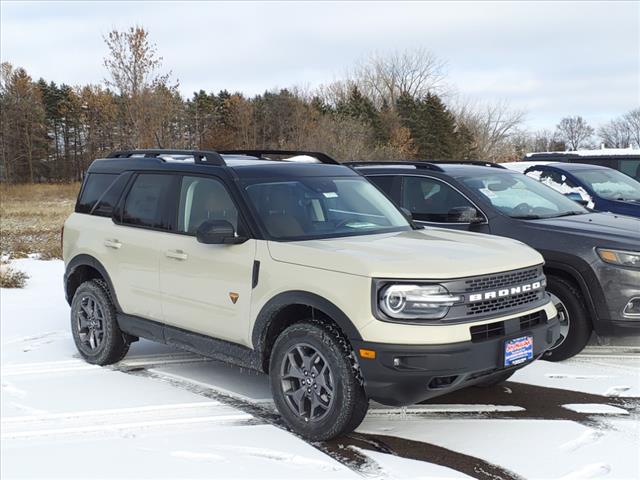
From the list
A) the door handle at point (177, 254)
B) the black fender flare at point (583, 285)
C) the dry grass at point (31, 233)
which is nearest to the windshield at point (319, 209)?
the door handle at point (177, 254)

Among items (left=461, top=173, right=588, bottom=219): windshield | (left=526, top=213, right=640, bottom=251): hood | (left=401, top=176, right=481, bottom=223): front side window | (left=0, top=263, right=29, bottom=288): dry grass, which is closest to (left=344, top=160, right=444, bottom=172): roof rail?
(left=401, top=176, right=481, bottom=223): front side window

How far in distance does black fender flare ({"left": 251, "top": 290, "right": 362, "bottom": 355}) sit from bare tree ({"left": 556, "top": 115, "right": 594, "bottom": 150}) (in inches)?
4234

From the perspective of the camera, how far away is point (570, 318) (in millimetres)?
5875

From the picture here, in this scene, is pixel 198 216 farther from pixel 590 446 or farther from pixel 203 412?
pixel 590 446

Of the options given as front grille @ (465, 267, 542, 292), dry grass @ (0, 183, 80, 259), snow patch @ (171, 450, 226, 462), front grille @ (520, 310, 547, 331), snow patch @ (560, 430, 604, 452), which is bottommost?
snow patch @ (560, 430, 604, 452)

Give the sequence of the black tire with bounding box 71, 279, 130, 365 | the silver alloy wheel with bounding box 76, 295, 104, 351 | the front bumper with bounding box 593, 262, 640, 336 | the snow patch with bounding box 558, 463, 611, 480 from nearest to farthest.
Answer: the snow patch with bounding box 558, 463, 611, 480 < the front bumper with bounding box 593, 262, 640, 336 < the black tire with bounding box 71, 279, 130, 365 < the silver alloy wheel with bounding box 76, 295, 104, 351

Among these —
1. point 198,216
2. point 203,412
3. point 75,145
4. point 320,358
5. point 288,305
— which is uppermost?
point 75,145

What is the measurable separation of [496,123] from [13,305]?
67.2m

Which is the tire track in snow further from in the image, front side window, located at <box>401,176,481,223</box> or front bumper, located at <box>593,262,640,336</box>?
front side window, located at <box>401,176,481,223</box>

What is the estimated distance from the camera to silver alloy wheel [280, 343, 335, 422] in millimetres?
4164

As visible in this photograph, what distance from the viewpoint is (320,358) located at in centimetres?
420

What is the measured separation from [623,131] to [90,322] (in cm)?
10201

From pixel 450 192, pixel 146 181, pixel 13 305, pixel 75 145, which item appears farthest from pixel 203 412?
pixel 75 145

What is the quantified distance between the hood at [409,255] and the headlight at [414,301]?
79 mm
